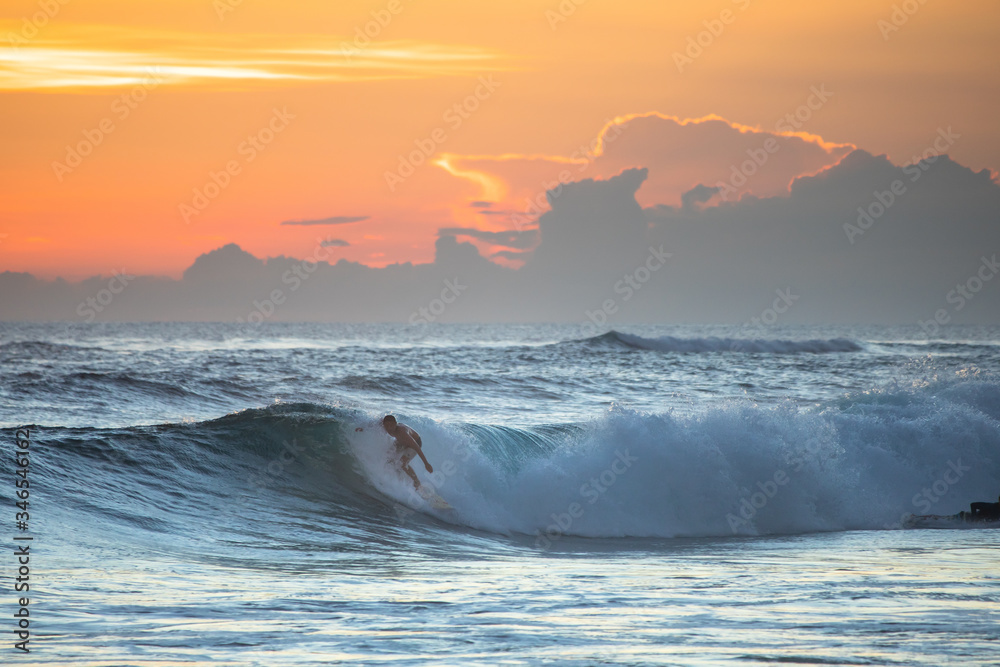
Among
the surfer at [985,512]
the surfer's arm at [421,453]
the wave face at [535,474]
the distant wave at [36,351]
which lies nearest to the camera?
the wave face at [535,474]

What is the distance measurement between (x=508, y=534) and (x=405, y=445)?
8.71 feet

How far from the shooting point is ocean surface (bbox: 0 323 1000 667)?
18.6ft

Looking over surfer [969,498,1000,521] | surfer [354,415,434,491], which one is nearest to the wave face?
surfer [354,415,434,491]

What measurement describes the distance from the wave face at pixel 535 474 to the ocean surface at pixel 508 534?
0.15ft

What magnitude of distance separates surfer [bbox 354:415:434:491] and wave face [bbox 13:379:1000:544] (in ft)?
0.55

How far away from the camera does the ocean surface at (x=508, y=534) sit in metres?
5.68

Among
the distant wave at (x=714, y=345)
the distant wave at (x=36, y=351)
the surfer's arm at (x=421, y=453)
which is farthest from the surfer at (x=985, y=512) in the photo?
the distant wave at (x=714, y=345)

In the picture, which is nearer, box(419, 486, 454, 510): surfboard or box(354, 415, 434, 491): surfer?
box(419, 486, 454, 510): surfboard

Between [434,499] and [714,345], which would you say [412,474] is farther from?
[714,345]

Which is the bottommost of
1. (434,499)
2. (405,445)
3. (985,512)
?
(985,512)

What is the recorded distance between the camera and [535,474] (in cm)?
1243

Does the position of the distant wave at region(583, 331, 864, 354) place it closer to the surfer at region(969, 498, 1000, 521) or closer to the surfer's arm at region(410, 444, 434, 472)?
the surfer at region(969, 498, 1000, 521)

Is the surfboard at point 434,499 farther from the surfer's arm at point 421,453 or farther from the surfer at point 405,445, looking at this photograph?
the surfer's arm at point 421,453

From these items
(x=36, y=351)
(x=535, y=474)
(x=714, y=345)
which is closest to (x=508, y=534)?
(x=535, y=474)
